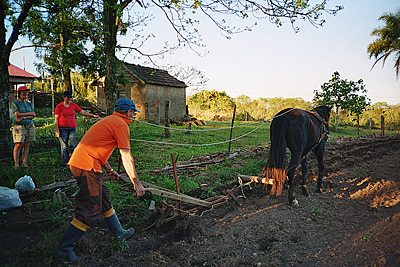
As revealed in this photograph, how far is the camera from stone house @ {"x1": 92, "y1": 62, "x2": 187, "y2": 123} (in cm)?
1800

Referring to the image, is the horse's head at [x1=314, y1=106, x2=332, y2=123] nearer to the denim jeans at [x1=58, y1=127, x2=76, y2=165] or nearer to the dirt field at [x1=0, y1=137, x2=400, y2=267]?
the dirt field at [x1=0, y1=137, x2=400, y2=267]

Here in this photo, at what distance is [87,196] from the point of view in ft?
8.57

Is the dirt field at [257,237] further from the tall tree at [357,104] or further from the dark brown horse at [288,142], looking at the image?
the tall tree at [357,104]

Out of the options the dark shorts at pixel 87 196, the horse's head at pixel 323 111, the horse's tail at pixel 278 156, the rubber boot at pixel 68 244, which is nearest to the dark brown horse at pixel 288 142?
the horse's tail at pixel 278 156

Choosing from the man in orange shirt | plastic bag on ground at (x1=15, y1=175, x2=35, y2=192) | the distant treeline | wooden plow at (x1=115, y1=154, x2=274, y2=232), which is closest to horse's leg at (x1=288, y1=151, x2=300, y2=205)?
wooden plow at (x1=115, y1=154, x2=274, y2=232)

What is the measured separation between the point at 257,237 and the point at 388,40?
2872cm

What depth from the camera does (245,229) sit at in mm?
3373

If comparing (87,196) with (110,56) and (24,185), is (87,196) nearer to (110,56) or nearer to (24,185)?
(24,185)

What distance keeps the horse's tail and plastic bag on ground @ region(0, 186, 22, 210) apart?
419 cm

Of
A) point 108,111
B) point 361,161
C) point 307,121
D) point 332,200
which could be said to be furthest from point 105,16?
point 361,161

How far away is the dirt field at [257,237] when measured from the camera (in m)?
2.68

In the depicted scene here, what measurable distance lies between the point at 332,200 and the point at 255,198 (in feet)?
4.97

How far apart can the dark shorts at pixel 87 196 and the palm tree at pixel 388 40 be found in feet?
94.3

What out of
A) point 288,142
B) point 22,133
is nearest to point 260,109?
point 288,142
